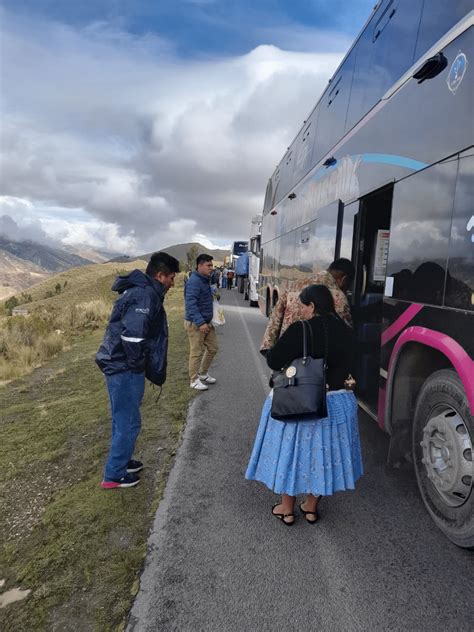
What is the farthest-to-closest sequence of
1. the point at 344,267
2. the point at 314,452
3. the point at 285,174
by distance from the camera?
the point at 285,174 → the point at 344,267 → the point at 314,452

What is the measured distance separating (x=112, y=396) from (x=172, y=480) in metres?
0.90

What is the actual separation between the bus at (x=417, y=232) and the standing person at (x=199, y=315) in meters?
1.79

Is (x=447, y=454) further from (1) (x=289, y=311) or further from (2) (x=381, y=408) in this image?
(1) (x=289, y=311)

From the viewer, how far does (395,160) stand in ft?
12.6

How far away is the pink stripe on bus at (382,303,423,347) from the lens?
3304mm

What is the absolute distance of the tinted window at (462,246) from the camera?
267 centimetres

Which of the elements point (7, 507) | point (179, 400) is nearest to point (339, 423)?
point (7, 507)

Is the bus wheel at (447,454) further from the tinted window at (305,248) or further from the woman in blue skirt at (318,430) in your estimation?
the tinted window at (305,248)

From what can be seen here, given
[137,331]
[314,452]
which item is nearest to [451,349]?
[314,452]

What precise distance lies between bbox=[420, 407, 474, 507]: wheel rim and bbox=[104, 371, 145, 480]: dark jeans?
85.2 inches

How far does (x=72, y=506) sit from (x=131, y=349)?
131cm

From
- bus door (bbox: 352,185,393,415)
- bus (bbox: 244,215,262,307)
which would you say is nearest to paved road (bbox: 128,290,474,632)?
bus door (bbox: 352,185,393,415)

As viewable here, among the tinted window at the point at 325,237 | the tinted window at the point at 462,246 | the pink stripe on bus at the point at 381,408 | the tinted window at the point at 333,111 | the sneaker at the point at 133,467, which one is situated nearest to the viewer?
the tinted window at the point at 462,246

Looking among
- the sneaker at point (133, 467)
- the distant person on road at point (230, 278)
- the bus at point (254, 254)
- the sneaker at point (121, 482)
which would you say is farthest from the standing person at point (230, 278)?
the sneaker at point (121, 482)
